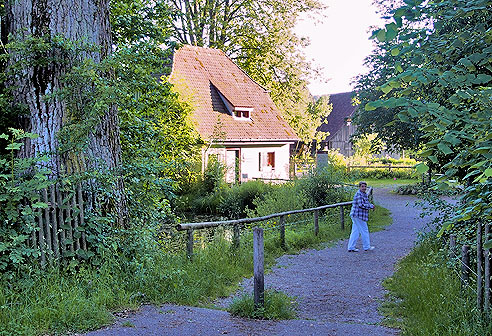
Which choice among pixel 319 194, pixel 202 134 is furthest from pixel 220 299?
pixel 202 134

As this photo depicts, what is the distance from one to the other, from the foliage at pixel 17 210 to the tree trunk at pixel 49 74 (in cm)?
68

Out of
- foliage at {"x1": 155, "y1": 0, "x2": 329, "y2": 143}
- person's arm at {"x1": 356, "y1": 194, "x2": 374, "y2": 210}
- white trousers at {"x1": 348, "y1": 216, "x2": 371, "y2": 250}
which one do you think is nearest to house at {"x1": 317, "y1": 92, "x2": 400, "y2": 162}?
foliage at {"x1": 155, "y1": 0, "x2": 329, "y2": 143}

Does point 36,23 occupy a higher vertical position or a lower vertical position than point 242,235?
higher

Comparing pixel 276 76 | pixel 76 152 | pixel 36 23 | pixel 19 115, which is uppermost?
pixel 276 76

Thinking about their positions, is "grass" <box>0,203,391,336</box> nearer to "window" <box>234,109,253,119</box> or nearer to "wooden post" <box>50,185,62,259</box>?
"wooden post" <box>50,185,62,259</box>

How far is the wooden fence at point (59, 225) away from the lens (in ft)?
20.9

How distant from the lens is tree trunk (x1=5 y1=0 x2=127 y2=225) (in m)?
7.11

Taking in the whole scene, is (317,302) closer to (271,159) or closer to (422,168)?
(422,168)

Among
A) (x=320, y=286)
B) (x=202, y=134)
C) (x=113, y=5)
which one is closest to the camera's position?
(x=320, y=286)

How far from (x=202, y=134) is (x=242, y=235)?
16498 millimetres

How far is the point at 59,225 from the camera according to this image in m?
6.61

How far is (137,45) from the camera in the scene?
9.63 m

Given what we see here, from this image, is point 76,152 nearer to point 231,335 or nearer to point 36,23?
point 36,23

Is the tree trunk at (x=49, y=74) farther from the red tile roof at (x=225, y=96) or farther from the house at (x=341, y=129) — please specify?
the house at (x=341, y=129)
